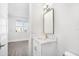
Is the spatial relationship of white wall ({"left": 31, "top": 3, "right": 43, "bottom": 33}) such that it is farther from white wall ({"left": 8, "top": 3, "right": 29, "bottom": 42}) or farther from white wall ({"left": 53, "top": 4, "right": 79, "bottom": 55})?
Result: white wall ({"left": 53, "top": 4, "right": 79, "bottom": 55})

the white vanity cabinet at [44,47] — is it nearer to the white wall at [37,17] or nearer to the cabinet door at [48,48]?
the cabinet door at [48,48]

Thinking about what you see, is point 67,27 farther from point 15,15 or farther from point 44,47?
point 15,15

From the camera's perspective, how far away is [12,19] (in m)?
1.33

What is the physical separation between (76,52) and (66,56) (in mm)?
153

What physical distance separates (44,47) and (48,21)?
40 cm

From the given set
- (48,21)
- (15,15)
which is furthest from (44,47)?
(15,15)

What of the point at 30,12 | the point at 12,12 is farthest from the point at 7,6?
the point at 30,12

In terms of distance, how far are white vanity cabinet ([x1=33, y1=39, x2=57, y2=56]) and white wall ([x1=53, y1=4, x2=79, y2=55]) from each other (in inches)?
3.6

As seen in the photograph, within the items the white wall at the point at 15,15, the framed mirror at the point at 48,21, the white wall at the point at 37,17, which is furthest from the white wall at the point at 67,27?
the white wall at the point at 15,15

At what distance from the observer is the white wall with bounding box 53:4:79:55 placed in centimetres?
129

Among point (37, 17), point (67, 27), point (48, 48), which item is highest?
point (37, 17)

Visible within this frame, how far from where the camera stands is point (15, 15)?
1.34 metres

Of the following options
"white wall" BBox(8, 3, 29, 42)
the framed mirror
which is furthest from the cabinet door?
"white wall" BBox(8, 3, 29, 42)

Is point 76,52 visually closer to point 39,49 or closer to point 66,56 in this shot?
point 66,56
